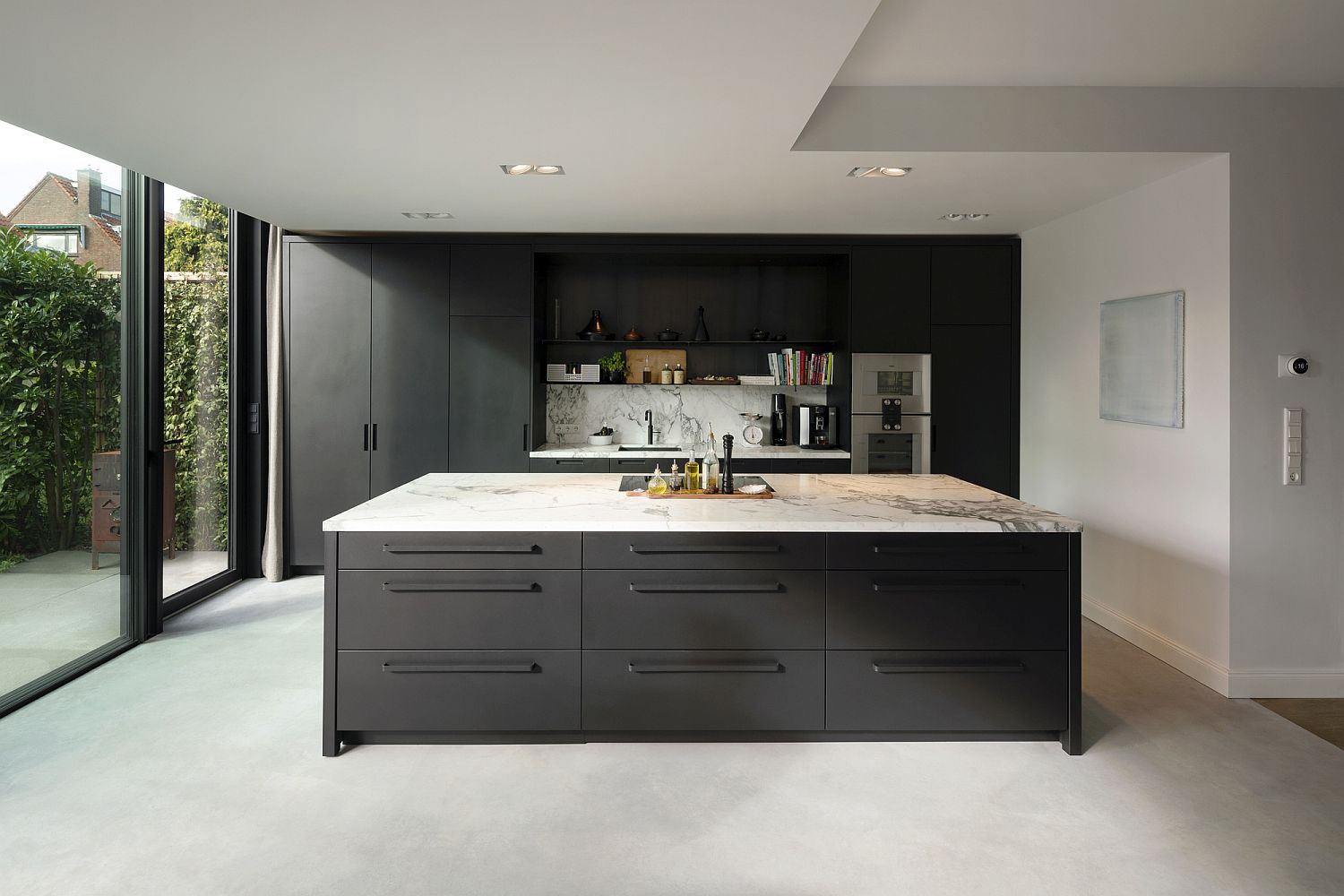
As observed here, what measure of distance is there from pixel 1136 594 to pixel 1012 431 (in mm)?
1654

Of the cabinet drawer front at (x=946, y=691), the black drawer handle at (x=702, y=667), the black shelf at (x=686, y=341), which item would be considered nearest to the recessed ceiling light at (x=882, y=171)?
the black shelf at (x=686, y=341)

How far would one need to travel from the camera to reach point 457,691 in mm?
2900

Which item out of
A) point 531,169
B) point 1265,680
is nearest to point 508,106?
point 531,169

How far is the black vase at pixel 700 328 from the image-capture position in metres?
6.00

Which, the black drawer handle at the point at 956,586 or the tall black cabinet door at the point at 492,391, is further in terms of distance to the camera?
the tall black cabinet door at the point at 492,391

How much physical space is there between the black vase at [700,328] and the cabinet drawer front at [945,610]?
330cm

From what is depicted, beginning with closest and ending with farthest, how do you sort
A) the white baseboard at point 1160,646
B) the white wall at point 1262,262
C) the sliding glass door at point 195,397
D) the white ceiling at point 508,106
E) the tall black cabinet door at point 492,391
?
the white ceiling at point 508,106 → the white wall at point 1262,262 → the white baseboard at point 1160,646 → the sliding glass door at point 195,397 → the tall black cabinet door at point 492,391

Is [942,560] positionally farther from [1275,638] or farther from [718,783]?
[1275,638]

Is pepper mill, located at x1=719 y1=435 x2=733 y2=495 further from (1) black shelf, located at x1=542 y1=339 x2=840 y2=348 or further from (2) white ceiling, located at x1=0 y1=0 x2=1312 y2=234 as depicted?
(1) black shelf, located at x1=542 y1=339 x2=840 y2=348

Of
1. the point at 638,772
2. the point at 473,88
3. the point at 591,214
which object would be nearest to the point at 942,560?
the point at 638,772

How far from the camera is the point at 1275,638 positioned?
11.7 feet

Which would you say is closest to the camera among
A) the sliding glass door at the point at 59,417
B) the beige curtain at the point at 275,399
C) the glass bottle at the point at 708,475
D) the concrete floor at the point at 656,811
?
the concrete floor at the point at 656,811

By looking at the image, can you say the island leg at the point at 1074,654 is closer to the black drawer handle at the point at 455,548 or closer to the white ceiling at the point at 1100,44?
the white ceiling at the point at 1100,44

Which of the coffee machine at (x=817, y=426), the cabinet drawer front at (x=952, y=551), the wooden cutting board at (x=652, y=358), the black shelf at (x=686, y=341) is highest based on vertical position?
the black shelf at (x=686, y=341)
